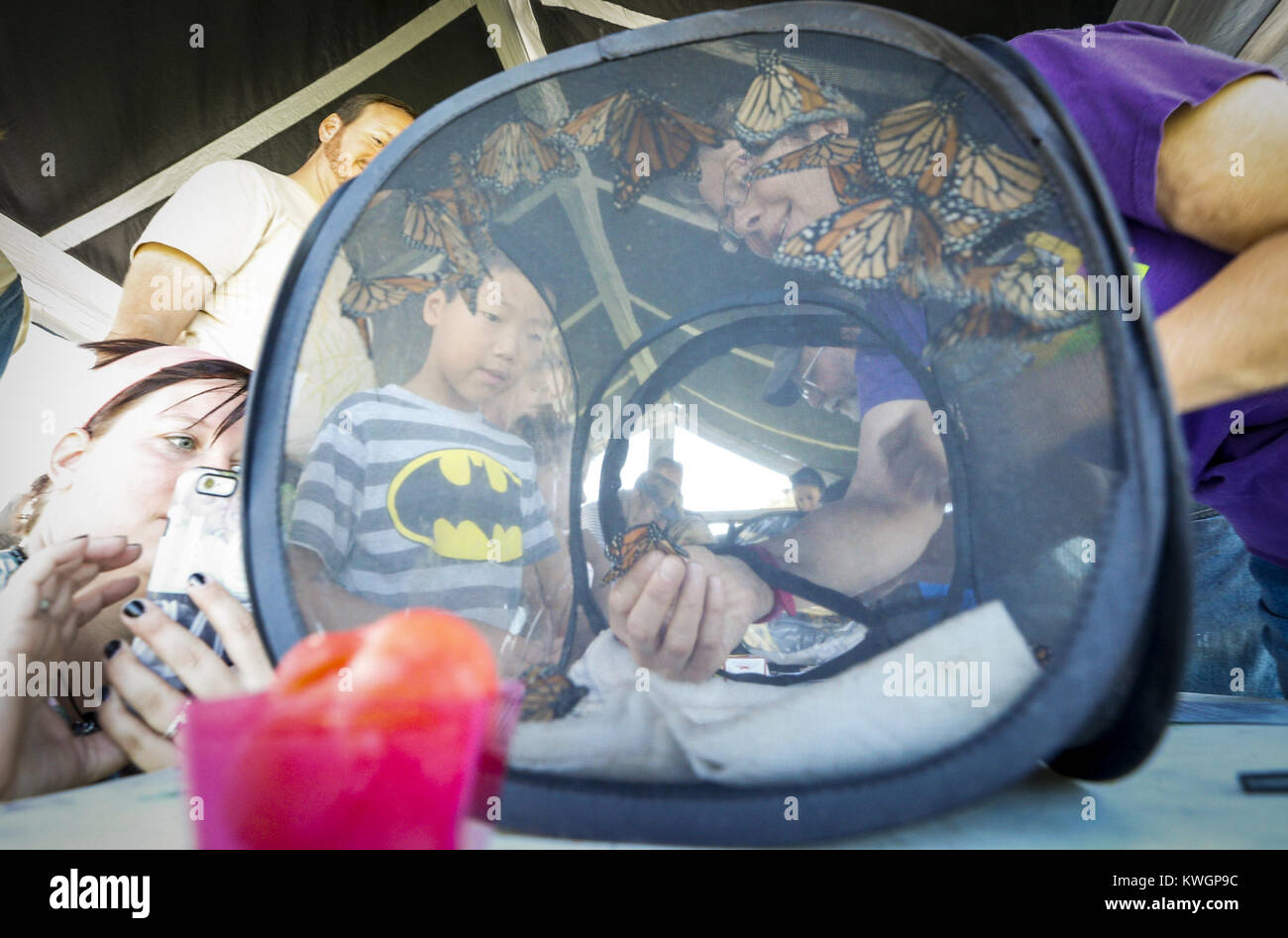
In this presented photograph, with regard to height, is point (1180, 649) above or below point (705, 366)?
below

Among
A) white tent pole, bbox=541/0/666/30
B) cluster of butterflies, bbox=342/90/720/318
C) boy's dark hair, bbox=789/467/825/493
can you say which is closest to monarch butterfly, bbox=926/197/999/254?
cluster of butterflies, bbox=342/90/720/318

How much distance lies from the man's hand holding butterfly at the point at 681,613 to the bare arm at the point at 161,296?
39.7 inches

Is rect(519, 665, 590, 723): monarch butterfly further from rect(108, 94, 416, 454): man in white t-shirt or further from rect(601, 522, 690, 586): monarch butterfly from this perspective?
rect(108, 94, 416, 454): man in white t-shirt

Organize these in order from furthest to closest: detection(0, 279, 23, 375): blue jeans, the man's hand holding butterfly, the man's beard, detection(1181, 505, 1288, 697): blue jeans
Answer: the man's beard, detection(0, 279, 23, 375): blue jeans, detection(1181, 505, 1288, 697): blue jeans, the man's hand holding butterfly

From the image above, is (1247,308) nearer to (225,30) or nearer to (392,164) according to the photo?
(392,164)

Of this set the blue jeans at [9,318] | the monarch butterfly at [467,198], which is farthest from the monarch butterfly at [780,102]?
the blue jeans at [9,318]

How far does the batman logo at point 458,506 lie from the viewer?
2.36 feet

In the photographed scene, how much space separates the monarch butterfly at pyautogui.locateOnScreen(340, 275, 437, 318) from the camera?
692mm

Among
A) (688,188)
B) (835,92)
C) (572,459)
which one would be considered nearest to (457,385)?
(572,459)

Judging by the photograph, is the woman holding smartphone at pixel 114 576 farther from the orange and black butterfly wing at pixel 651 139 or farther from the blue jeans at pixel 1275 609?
the blue jeans at pixel 1275 609

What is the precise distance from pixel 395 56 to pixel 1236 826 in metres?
1.83

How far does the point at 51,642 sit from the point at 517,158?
720 mm

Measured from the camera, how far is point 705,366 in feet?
3.04
